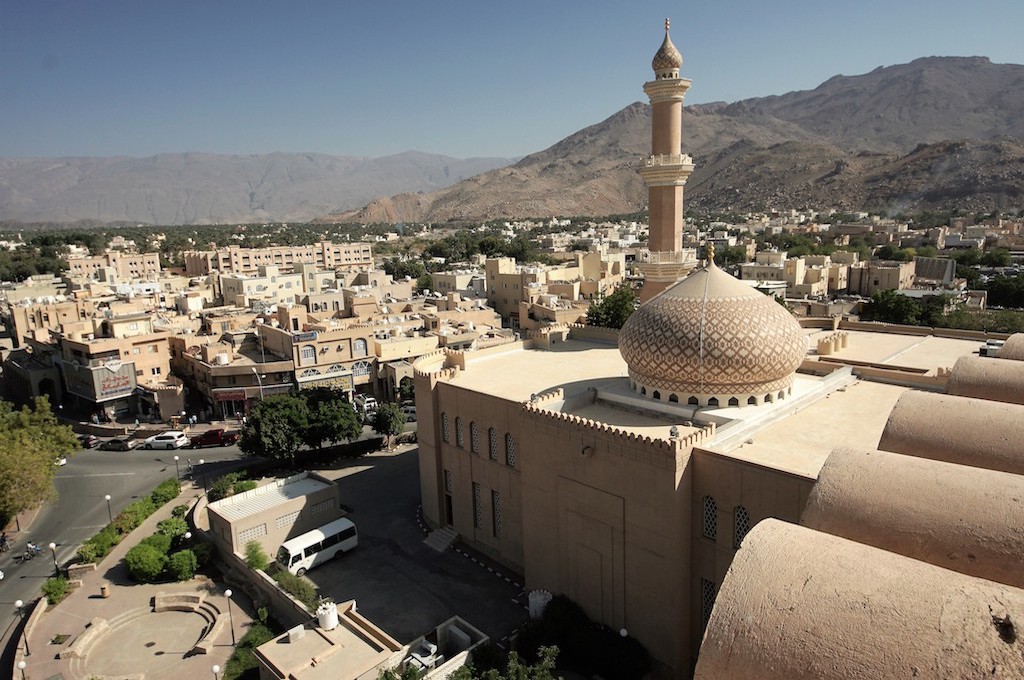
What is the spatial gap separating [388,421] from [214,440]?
305 inches

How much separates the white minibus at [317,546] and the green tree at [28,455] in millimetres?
8084

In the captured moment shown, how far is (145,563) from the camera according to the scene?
18047mm

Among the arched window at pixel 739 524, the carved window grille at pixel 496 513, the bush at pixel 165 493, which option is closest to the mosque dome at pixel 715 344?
the arched window at pixel 739 524

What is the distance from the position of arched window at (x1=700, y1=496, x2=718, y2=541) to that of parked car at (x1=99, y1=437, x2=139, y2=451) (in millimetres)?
25158

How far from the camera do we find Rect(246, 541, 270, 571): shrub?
17.9 meters

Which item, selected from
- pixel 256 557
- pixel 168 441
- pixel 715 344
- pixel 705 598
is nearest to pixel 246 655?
pixel 256 557

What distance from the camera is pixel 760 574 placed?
4383mm

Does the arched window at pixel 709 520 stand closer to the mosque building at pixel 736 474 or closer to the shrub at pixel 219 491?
the mosque building at pixel 736 474

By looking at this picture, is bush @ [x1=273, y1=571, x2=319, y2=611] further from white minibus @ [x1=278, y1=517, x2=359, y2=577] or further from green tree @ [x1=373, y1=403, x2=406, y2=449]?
green tree @ [x1=373, y1=403, x2=406, y2=449]

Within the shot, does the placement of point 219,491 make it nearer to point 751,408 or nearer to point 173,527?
point 173,527

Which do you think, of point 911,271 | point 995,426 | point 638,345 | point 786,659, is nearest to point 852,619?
point 786,659

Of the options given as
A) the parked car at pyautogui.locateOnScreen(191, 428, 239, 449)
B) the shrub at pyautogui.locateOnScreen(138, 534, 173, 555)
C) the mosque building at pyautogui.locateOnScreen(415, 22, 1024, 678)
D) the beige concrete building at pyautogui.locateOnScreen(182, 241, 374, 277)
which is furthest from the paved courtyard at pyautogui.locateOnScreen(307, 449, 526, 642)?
the beige concrete building at pyautogui.locateOnScreen(182, 241, 374, 277)

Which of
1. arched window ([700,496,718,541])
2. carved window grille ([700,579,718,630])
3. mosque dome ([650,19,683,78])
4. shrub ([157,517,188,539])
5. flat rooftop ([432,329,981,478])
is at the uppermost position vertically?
mosque dome ([650,19,683,78])

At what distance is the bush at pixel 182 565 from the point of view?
60.1 feet
